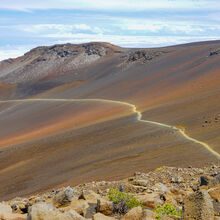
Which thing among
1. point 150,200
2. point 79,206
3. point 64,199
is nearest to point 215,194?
point 150,200

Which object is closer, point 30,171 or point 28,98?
point 30,171

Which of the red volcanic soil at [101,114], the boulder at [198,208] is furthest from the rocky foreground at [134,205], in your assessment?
the red volcanic soil at [101,114]

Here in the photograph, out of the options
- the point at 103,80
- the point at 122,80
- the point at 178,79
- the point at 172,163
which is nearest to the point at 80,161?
the point at 172,163

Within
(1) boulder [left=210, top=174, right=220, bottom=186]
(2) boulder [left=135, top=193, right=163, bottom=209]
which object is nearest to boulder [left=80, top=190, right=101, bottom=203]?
(2) boulder [left=135, top=193, right=163, bottom=209]

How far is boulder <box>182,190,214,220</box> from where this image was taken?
6.15m

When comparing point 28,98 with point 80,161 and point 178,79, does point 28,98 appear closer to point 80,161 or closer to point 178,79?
point 178,79

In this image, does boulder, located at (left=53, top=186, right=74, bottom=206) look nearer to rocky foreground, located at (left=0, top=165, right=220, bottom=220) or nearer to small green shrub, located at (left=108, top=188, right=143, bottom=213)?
rocky foreground, located at (left=0, top=165, right=220, bottom=220)

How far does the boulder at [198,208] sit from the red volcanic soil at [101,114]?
11.2 meters

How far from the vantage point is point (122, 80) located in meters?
70.0

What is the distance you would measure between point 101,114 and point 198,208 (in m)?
39.1

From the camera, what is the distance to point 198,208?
618 centimetres

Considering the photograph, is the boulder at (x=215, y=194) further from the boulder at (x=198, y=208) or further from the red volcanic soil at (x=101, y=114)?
the red volcanic soil at (x=101, y=114)

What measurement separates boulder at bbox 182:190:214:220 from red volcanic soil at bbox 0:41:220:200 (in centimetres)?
1117

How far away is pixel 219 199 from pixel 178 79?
4976 centimetres
